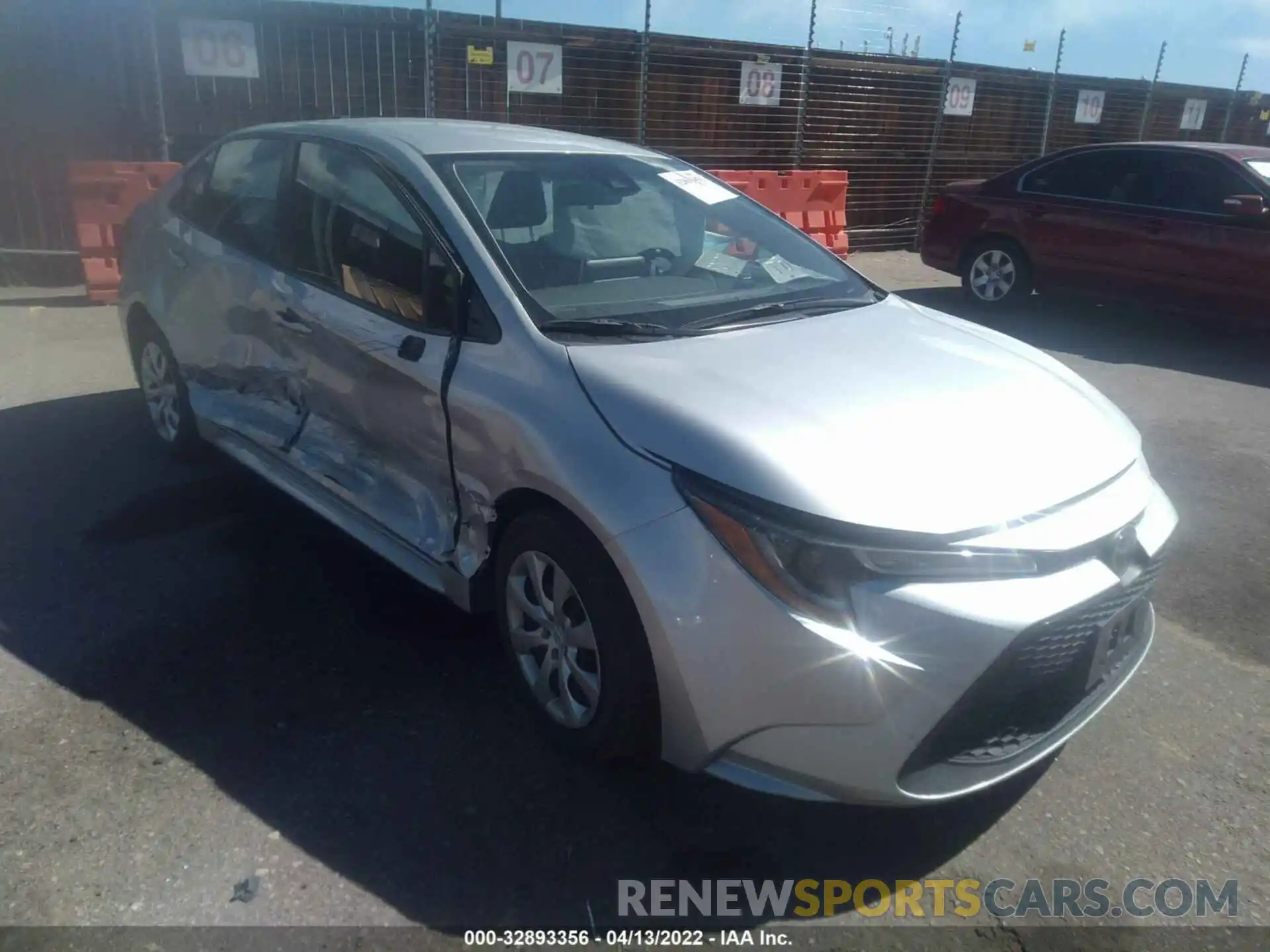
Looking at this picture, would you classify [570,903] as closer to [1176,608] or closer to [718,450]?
[718,450]

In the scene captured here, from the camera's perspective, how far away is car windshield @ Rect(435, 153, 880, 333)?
328 centimetres

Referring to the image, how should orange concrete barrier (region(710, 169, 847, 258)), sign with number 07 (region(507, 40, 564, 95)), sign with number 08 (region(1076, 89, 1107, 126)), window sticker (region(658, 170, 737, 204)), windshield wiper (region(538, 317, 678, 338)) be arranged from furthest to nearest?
sign with number 08 (region(1076, 89, 1107, 126)), sign with number 07 (region(507, 40, 564, 95)), orange concrete barrier (region(710, 169, 847, 258)), window sticker (region(658, 170, 737, 204)), windshield wiper (region(538, 317, 678, 338))

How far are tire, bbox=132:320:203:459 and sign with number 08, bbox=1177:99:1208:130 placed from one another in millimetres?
18264

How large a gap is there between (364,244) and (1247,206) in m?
7.09

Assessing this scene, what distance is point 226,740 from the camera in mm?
3059

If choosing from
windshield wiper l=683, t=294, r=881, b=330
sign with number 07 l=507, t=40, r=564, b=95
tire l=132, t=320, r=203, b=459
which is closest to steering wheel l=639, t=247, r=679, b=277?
windshield wiper l=683, t=294, r=881, b=330

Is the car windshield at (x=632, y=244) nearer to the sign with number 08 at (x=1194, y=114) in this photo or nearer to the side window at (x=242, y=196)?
the side window at (x=242, y=196)

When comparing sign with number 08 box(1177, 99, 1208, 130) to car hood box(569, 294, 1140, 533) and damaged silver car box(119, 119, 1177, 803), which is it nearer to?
damaged silver car box(119, 119, 1177, 803)

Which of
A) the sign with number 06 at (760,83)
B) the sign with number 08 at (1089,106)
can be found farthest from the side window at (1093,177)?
the sign with number 08 at (1089,106)

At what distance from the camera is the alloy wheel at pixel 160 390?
16.5 feet

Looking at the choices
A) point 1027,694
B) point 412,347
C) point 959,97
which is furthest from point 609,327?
point 959,97

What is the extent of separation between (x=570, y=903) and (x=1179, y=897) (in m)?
1.50

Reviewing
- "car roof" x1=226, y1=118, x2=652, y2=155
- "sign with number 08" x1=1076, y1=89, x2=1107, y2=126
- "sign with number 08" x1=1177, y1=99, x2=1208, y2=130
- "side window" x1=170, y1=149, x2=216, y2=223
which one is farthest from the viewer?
"sign with number 08" x1=1177, y1=99, x2=1208, y2=130

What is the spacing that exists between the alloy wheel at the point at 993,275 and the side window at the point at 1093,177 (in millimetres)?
614
